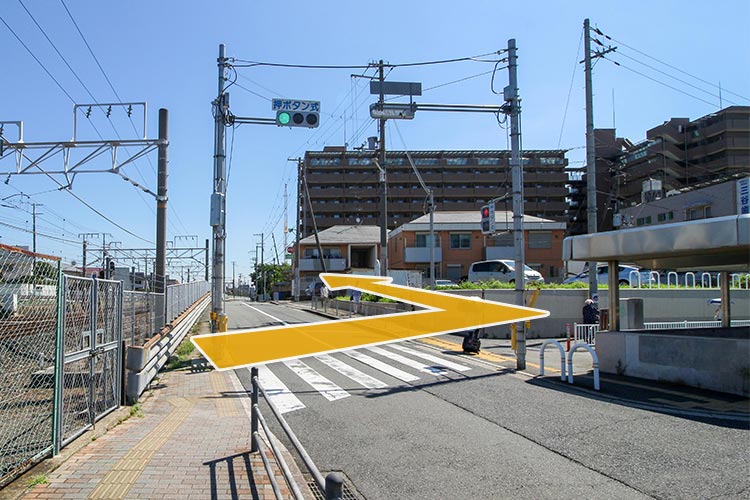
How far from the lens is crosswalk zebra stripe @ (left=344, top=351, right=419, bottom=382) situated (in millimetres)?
11724

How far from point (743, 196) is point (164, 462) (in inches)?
1540

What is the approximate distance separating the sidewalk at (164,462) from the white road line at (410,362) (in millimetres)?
4671

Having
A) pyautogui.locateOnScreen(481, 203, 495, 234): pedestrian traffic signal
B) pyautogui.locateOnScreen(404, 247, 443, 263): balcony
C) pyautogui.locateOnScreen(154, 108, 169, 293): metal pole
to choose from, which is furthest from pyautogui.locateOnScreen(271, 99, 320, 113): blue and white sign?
pyautogui.locateOnScreen(404, 247, 443, 263): balcony

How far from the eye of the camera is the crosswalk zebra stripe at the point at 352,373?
11.0 meters

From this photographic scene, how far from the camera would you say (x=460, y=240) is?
5159cm

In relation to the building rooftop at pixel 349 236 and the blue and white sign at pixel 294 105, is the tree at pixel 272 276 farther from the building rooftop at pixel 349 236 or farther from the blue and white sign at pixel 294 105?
the blue and white sign at pixel 294 105

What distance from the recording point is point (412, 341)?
19.0 meters

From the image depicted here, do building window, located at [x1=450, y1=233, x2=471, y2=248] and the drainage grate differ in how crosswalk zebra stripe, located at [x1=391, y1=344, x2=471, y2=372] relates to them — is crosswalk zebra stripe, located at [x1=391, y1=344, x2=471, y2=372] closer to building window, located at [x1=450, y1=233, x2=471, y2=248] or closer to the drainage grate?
the drainage grate

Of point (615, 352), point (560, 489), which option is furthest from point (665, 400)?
point (560, 489)

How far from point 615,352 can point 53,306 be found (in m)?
10.5

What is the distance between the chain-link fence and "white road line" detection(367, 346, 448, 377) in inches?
295

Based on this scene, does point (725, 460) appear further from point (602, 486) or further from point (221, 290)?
point (221, 290)

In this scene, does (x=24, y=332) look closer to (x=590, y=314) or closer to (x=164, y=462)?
(x=164, y=462)

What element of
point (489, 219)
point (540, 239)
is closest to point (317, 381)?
point (489, 219)
